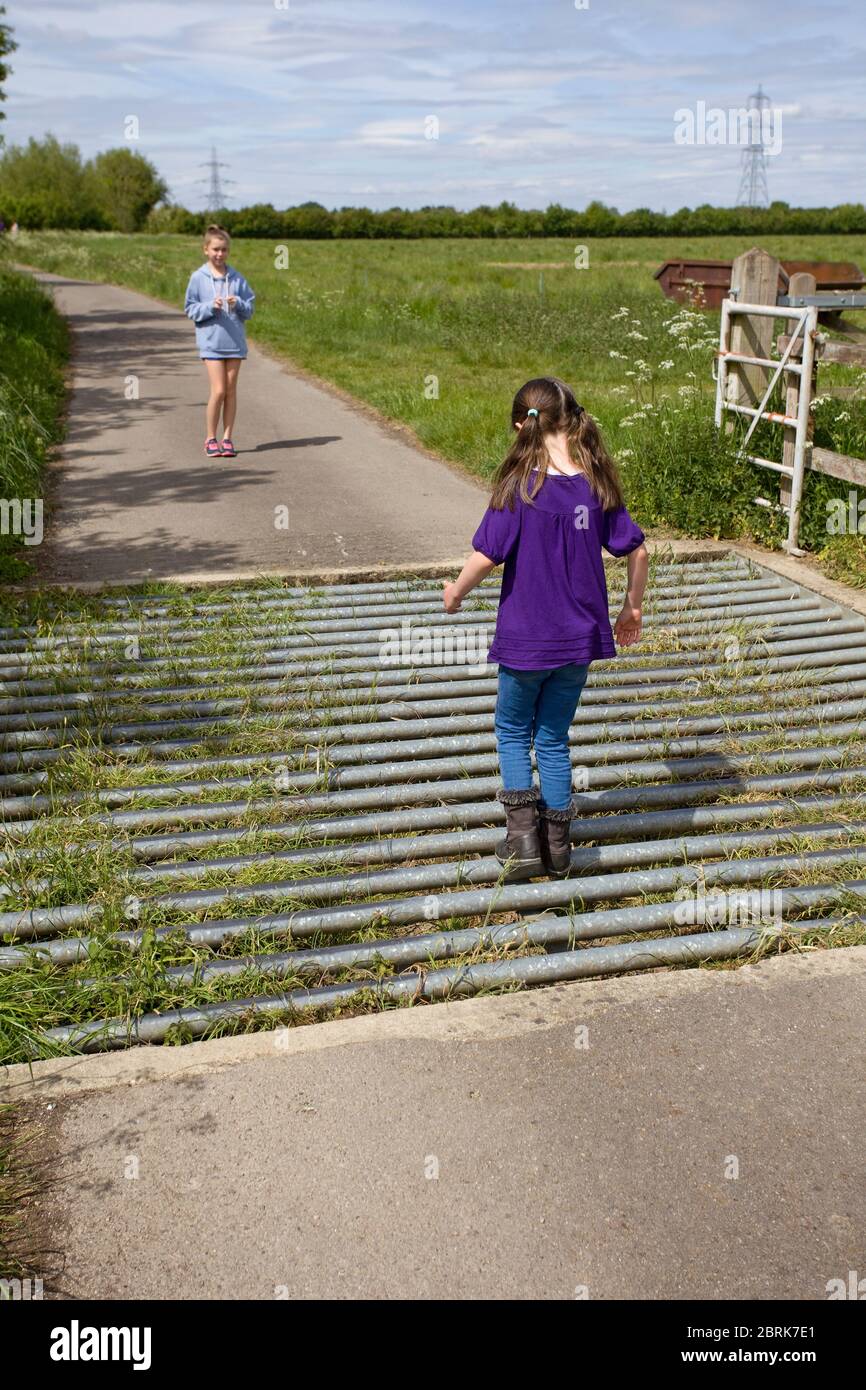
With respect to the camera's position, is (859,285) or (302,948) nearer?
(302,948)

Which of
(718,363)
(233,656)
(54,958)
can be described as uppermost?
(718,363)

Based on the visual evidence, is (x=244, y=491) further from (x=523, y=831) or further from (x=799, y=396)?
(x=523, y=831)

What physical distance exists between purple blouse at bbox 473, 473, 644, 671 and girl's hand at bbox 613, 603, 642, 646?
0.16m

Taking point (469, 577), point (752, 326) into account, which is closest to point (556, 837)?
point (469, 577)

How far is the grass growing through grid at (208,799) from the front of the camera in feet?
11.7

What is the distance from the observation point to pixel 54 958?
12.0 ft

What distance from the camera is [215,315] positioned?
9.80 metres

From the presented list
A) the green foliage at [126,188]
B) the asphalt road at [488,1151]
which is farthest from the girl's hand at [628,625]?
the green foliage at [126,188]

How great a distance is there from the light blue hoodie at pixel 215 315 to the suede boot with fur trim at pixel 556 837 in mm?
6731

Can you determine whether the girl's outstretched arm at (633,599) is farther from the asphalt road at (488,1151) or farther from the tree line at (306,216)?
the tree line at (306,216)

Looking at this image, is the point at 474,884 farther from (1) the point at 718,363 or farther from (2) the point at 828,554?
(1) the point at 718,363

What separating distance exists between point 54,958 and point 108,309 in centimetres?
2525

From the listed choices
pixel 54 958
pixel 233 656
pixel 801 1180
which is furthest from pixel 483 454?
pixel 801 1180

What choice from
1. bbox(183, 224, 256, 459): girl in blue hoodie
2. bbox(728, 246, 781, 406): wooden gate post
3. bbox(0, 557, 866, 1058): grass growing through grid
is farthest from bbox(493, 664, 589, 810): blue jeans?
bbox(183, 224, 256, 459): girl in blue hoodie
